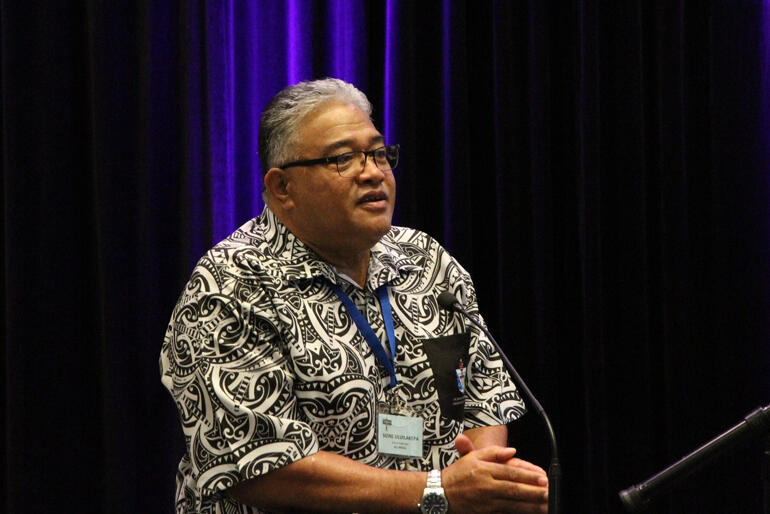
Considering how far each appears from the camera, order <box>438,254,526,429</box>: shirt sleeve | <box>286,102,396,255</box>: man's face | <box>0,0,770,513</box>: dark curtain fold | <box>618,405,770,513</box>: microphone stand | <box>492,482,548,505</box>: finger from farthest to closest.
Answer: <box>0,0,770,513</box>: dark curtain fold < <box>438,254,526,429</box>: shirt sleeve < <box>286,102,396,255</box>: man's face < <box>492,482,548,505</box>: finger < <box>618,405,770,513</box>: microphone stand

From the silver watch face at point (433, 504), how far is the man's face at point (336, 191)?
65 cm

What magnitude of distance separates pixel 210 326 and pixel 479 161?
1.84m

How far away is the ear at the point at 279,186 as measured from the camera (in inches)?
93.2

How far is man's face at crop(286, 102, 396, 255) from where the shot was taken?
2.31 meters

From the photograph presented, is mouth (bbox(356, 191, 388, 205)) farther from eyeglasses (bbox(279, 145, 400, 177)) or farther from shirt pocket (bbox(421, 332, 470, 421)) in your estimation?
shirt pocket (bbox(421, 332, 470, 421))

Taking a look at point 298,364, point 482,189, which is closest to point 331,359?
point 298,364

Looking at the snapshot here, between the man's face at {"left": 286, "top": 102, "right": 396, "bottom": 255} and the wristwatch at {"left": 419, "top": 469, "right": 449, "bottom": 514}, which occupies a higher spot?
the man's face at {"left": 286, "top": 102, "right": 396, "bottom": 255}

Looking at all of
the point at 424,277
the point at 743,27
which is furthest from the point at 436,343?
the point at 743,27

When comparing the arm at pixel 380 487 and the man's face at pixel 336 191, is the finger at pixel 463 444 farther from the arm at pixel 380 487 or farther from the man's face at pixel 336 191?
the man's face at pixel 336 191

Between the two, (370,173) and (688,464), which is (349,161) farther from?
(688,464)

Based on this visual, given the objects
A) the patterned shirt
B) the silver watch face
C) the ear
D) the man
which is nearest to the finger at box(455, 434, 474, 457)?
the man

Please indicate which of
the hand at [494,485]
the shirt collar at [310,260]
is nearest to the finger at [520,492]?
the hand at [494,485]

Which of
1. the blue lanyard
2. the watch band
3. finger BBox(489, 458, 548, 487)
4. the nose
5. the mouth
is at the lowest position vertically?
the watch band

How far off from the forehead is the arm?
76cm
